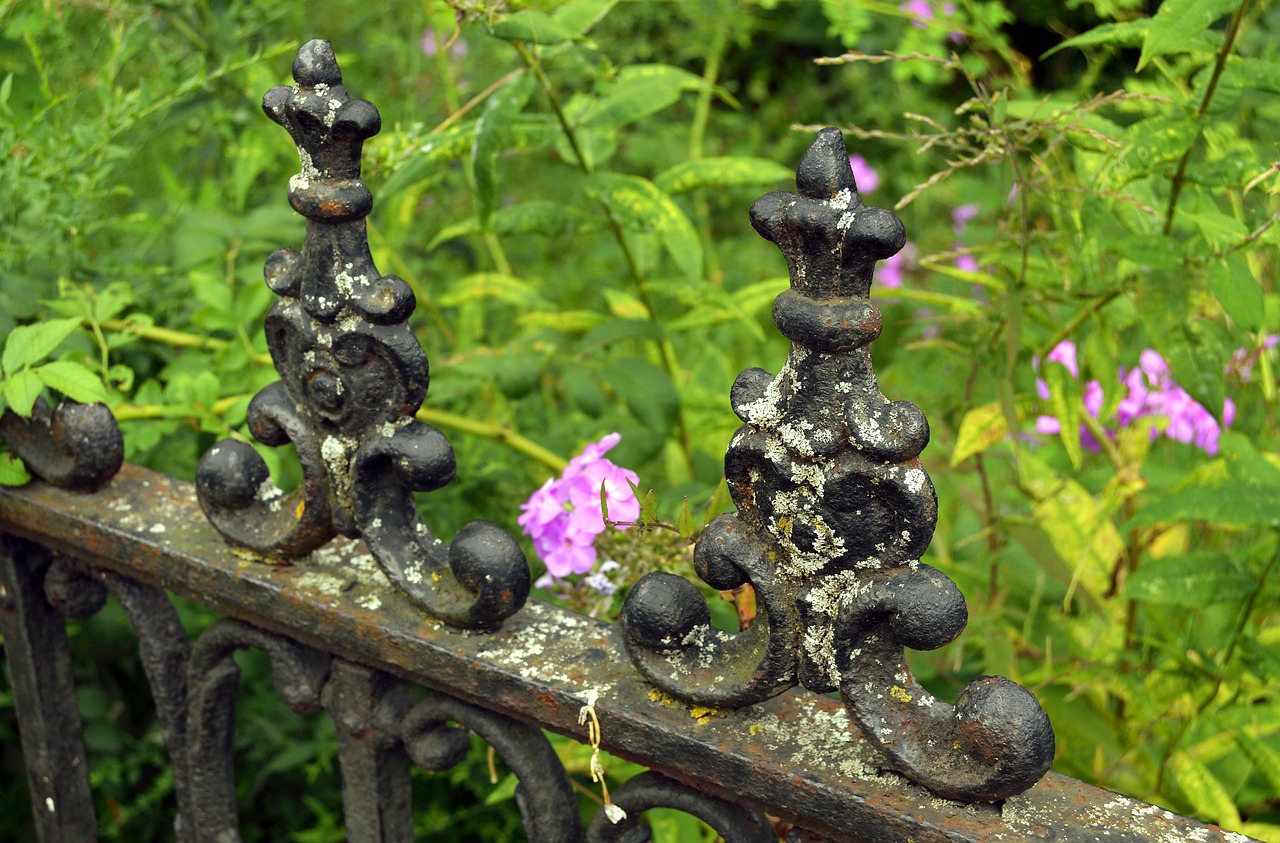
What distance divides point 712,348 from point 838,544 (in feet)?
4.11

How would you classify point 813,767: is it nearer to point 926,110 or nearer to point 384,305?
point 384,305

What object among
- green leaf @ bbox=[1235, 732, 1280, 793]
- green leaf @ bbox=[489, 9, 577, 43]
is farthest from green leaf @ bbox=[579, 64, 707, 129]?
green leaf @ bbox=[1235, 732, 1280, 793]

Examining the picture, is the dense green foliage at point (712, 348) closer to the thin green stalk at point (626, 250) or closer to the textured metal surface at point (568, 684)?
the thin green stalk at point (626, 250)

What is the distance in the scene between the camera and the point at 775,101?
17.7 feet

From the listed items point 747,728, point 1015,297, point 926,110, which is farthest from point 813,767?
point 926,110

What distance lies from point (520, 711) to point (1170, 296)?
91 centimetres

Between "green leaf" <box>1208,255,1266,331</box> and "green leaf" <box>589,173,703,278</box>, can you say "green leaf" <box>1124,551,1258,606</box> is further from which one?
"green leaf" <box>589,173,703,278</box>

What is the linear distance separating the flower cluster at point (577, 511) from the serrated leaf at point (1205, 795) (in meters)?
0.81

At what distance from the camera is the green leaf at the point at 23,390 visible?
1218 millimetres

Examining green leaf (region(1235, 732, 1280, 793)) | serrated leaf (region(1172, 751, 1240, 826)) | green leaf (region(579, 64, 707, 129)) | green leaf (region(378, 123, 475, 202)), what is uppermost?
green leaf (region(579, 64, 707, 129))

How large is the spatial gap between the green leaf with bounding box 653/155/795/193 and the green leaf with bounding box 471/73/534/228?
32 cm

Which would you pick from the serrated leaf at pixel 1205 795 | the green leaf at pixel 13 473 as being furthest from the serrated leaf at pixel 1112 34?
the green leaf at pixel 13 473

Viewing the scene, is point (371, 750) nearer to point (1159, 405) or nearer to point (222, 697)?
point (222, 697)

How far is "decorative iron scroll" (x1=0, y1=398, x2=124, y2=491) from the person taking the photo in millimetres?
1293
